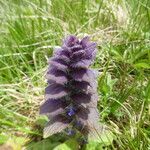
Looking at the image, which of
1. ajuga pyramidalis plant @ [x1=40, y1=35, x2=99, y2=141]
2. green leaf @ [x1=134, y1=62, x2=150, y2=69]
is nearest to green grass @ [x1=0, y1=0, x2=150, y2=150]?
green leaf @ [x1=134, y1=62, x2=150, y2=69]

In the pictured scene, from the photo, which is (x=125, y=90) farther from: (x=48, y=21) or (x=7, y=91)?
(x=48, y=21)

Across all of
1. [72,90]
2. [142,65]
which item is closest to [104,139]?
[72,90]

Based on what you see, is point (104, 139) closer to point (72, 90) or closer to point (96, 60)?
point (72, 90)

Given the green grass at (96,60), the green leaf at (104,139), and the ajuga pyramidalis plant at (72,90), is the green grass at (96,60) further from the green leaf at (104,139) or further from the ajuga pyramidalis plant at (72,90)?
the ajuga pyramidalis plant at (72,90)

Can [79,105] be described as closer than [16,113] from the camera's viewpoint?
Yes

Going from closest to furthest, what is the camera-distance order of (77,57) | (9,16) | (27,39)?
(77,57) → (27,39) → (9,16)

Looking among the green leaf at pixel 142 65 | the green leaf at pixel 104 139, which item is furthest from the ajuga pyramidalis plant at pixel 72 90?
the green leaf at pixel 142 65

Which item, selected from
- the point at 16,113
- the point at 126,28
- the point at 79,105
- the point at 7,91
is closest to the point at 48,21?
the point at 126,28
